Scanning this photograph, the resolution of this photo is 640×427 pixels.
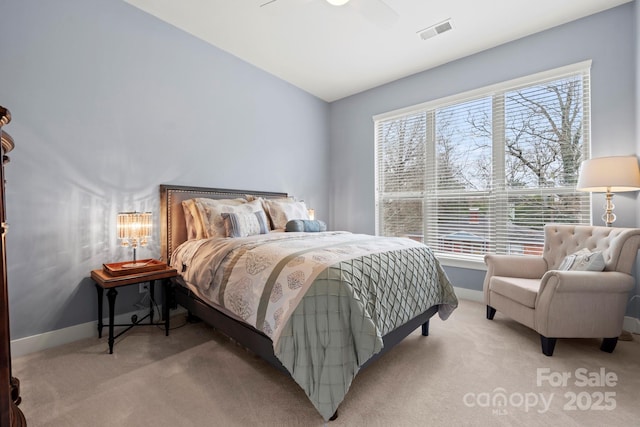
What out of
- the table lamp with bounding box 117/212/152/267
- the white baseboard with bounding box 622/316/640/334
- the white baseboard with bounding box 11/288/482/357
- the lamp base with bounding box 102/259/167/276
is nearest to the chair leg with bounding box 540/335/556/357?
the white baseboard with bounding box 622/316/640/334

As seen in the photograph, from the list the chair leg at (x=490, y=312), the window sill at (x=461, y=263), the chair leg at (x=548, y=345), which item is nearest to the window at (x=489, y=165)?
the window sill at (x=461, y=263)

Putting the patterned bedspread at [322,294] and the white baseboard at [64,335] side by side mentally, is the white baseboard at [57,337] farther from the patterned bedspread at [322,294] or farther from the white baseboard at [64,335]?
the patterned bedspread at [322,294]

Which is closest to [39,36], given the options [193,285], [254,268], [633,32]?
[193,285]

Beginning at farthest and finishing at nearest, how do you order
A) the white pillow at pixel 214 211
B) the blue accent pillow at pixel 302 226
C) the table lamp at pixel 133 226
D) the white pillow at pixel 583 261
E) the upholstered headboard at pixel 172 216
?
the blue accent pillow at pixel 302 226
the upholstered headboard at pixel 172 216
the white pillow at pixel 214 211
the table lamp at pixel 133 226
the white pillow at pixel 583 261

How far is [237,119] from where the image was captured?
11.3 feet

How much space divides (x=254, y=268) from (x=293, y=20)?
8.06 feet

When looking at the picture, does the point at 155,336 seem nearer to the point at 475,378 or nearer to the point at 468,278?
the point at 475,378

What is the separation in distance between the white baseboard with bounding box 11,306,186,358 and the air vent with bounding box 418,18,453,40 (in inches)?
158

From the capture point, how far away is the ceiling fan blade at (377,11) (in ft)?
6.62

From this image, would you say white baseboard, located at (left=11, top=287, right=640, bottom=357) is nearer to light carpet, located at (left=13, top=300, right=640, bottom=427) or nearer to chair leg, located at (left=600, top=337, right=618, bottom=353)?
light carpet, located at (left=13, top=300, right=640, bottom=427)

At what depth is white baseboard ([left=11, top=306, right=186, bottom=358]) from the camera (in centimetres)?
204

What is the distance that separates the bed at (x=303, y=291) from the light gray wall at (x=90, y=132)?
0.42m

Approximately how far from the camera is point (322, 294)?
1.44 meters

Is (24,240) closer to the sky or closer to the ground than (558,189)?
closer to the ground
